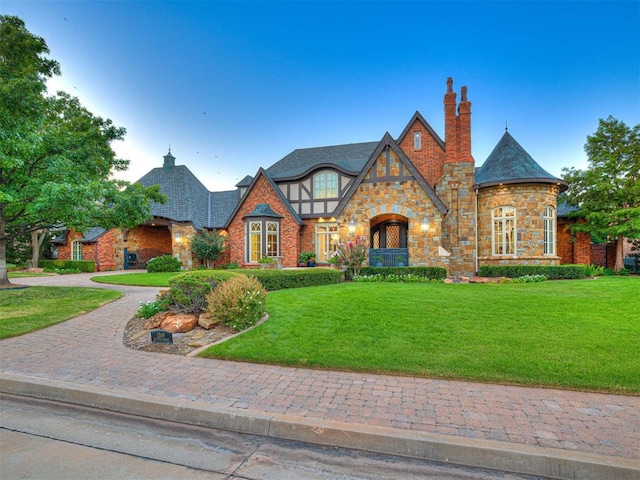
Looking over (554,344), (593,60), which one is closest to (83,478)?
(554,344)

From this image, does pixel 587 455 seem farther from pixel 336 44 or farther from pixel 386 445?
pixel 336 44

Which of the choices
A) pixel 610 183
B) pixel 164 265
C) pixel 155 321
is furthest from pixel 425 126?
pixel 164 265

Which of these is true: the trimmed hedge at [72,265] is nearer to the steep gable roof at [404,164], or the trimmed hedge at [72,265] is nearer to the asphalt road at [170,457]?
the steep gable roof at [404,164]

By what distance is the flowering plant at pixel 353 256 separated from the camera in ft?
50.1

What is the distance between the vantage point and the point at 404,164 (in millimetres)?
16641

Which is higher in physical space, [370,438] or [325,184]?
[325,184]

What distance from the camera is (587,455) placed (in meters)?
2.86

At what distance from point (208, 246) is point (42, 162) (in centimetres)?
1008

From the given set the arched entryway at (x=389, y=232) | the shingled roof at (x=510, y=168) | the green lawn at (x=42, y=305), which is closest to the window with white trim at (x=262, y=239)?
the arched entryway at (x=389, y=232)

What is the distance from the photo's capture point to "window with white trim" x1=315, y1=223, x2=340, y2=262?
20.5 metres

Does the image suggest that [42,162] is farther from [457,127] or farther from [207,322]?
[457,127]

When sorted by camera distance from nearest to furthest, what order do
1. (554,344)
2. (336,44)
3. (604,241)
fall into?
(554,344), (336,44), (604,241)

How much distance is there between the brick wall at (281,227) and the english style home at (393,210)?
0.07 m

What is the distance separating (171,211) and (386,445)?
23548 millimetres
